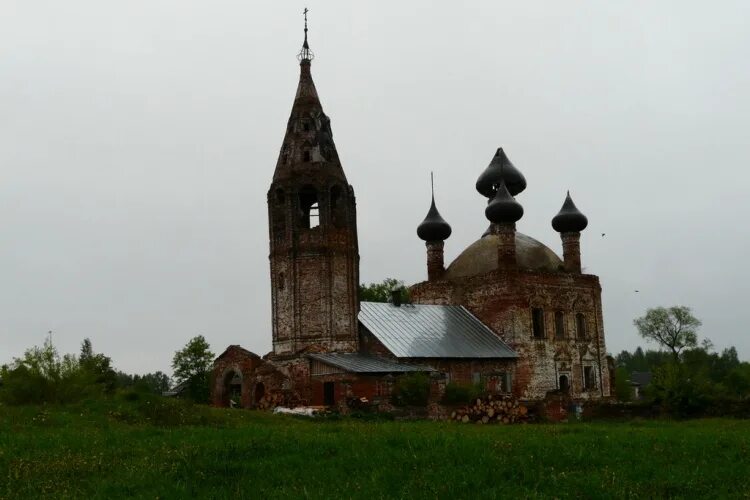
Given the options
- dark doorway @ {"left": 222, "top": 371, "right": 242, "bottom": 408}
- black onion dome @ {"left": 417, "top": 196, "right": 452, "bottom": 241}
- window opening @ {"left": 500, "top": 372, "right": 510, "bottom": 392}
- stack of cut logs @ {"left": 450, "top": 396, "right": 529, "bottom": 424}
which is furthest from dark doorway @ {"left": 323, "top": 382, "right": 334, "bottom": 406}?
black onion dome @ {"left": 417, "top": 196, "right": 452, "bottom": 241}

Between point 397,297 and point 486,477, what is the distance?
24.2 m

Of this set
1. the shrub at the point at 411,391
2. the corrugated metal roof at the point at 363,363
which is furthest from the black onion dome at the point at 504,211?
the shrub at the point at 411,391

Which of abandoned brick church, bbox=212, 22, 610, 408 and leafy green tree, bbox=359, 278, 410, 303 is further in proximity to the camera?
leafy green tree, bbox=359, 278, 410, 303

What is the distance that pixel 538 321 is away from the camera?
33219 mm

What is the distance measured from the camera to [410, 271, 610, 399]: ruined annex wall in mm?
32156

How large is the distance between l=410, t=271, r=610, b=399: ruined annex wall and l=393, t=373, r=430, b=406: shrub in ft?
24.8

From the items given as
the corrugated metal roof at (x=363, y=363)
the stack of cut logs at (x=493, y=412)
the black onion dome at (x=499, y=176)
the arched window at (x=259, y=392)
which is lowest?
the stack of cut logs at (x=493, y=412)

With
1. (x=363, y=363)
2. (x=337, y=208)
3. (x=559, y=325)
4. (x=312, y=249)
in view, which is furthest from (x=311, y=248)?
(x=559, y=325)

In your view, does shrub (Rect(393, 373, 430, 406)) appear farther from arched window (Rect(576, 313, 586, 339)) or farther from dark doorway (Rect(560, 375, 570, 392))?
arched window (Rect(576, 313, 586, 339))

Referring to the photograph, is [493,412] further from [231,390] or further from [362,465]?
[362,465]

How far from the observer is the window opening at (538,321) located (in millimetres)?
32875

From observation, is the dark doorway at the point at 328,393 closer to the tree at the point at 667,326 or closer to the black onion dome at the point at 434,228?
the black onion dome at the point at 434,228

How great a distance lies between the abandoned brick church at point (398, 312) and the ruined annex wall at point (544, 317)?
0.17 ft

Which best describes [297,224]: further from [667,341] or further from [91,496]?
[667,341]
